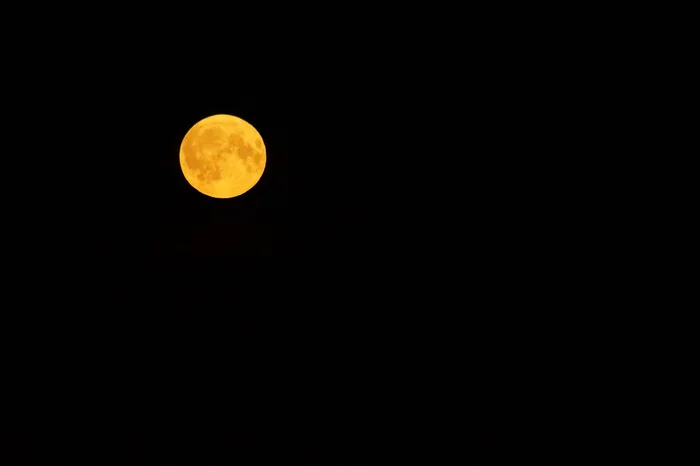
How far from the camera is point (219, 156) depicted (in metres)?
3.41

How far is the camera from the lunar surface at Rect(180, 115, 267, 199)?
3408 mm

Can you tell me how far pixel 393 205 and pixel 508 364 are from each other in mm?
1115

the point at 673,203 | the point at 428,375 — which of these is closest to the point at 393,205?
the point at 428,375

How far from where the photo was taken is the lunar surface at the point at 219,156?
3408 mm

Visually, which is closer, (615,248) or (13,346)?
(13,346)

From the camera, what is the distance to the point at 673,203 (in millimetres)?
3949

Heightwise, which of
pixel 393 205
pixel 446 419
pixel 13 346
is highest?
pixel 393 205

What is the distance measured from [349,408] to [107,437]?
1.30 meters

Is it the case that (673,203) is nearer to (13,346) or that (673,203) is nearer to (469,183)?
(469,183)

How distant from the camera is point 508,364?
401 cm

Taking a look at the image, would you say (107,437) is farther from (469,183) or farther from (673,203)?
(673,203)

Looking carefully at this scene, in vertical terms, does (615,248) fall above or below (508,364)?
above

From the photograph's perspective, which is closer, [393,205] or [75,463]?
[75,463]

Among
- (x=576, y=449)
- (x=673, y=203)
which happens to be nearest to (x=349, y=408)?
(x=576, y=449)
